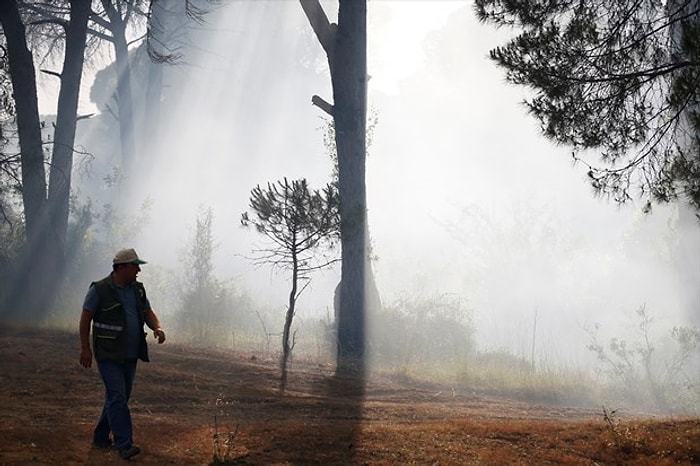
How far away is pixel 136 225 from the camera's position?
28.5 meters

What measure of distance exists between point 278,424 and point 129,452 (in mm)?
2556

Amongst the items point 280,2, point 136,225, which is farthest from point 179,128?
point 136,225

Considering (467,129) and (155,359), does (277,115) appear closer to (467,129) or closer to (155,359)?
(467,129)

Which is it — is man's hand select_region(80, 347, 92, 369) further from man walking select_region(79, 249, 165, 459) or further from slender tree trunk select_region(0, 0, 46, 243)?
slender tree trunk select_region(0, 0, 46, 243)

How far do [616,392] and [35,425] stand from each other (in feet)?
49.2

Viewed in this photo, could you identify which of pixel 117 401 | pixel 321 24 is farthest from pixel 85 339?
pixel 321 24

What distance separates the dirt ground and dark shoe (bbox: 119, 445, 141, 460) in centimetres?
6

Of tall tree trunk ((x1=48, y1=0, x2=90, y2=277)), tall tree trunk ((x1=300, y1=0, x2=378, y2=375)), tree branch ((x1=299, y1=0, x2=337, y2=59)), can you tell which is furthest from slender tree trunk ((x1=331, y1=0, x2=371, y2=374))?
tall tree trunk ((x1=48, y1=0, x2=90, y2=277))

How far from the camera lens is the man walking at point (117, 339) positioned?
5.79 meters

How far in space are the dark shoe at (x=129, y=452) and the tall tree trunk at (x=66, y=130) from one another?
1288 cm

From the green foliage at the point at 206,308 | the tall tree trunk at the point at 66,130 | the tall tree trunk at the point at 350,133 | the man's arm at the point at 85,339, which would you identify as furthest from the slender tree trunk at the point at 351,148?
the man's arm at the point at 85,339

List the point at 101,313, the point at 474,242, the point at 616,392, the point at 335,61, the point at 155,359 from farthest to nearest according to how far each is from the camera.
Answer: the point at 474,242 < the point at 616,392 < the point at 335,61 < the point at 155,359 < the point at 101,313

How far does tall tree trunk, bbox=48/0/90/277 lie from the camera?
17.6m

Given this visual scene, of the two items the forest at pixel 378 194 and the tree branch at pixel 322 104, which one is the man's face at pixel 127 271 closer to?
the forest at pixel 378 194
